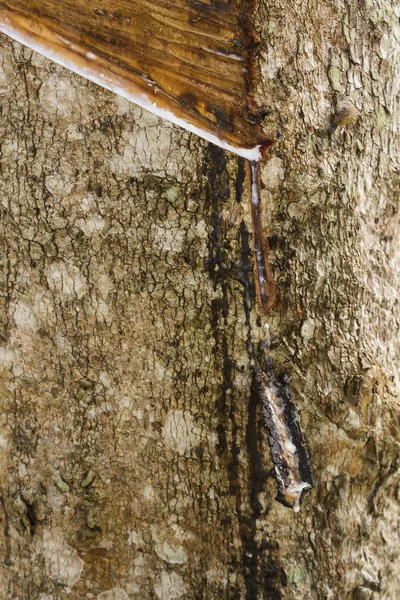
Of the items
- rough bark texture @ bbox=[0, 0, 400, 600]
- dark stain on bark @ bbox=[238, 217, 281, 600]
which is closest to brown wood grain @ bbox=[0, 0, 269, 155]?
rough bark texture @ bbox=[0, 0, 400, 600]

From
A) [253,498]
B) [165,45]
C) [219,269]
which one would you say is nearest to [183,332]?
[219,269]

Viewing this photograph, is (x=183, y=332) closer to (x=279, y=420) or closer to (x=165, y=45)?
(x=279, y=420)

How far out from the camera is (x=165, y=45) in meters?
1.04

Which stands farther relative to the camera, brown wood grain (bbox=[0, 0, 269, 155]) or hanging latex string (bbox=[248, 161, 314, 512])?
hanging latex string (bbox=[248, 161, 314, 512])

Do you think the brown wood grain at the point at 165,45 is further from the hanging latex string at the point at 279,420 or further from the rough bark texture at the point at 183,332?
the hanging latex string at the point at 279,420

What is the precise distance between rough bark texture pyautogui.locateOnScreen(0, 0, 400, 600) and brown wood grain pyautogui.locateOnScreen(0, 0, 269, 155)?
0.04 m

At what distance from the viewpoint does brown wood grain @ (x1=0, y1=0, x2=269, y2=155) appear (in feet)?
3.36

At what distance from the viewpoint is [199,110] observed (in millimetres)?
1063

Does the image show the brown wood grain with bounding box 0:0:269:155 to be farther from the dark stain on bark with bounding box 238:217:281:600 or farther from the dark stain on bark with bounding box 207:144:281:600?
the dark stain on bark with bounding box 238:217:281:600

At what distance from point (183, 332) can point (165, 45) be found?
49 centimetres

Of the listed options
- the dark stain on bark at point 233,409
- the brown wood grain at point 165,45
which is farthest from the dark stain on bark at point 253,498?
the brown wood grain at point 165,45

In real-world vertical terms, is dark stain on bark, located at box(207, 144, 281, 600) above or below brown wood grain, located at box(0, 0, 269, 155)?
below

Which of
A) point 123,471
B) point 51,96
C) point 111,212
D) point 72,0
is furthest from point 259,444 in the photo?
point 72,0

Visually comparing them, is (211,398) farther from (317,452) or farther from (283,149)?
(283,149)
